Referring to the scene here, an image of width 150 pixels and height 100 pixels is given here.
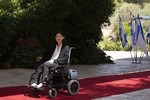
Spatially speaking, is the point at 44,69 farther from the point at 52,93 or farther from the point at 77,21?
the point at 77,21

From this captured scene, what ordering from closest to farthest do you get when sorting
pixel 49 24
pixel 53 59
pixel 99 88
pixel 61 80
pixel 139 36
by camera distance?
pixel 53 59
pixel 61 80
pixel 99 88
pixel 49 24
pixel 139 36

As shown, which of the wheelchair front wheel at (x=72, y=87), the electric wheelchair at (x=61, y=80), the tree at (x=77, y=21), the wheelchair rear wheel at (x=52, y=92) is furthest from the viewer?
the tree at (x=77, y=21)

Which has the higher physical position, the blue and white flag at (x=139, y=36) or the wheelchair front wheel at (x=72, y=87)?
the blue and white flag at (x=139, y=36)

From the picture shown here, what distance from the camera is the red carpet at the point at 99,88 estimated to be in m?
8.36

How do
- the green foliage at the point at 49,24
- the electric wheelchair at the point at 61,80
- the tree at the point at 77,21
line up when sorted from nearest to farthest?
1. the electric wheelchair at the point at 61,80
2. the green foliage at the point at 49,24
3. the tree at the point at 77,21

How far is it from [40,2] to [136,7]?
127 feet

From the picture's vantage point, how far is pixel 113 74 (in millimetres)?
13242

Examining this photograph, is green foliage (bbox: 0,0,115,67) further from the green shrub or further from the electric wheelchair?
the electric wheelchair

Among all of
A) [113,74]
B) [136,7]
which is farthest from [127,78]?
[136,7]

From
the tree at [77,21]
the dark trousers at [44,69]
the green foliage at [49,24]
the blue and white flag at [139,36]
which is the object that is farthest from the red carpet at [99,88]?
the blue and white flag at [139,36]

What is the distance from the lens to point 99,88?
9891 mm

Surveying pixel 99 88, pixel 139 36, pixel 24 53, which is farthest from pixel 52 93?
pixel 139 36

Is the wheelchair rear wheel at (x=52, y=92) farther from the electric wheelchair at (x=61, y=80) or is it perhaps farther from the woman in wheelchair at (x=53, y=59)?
the woman in wheelchair at (x=53, y=59)

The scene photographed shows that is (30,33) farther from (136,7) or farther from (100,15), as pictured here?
(136,7)
